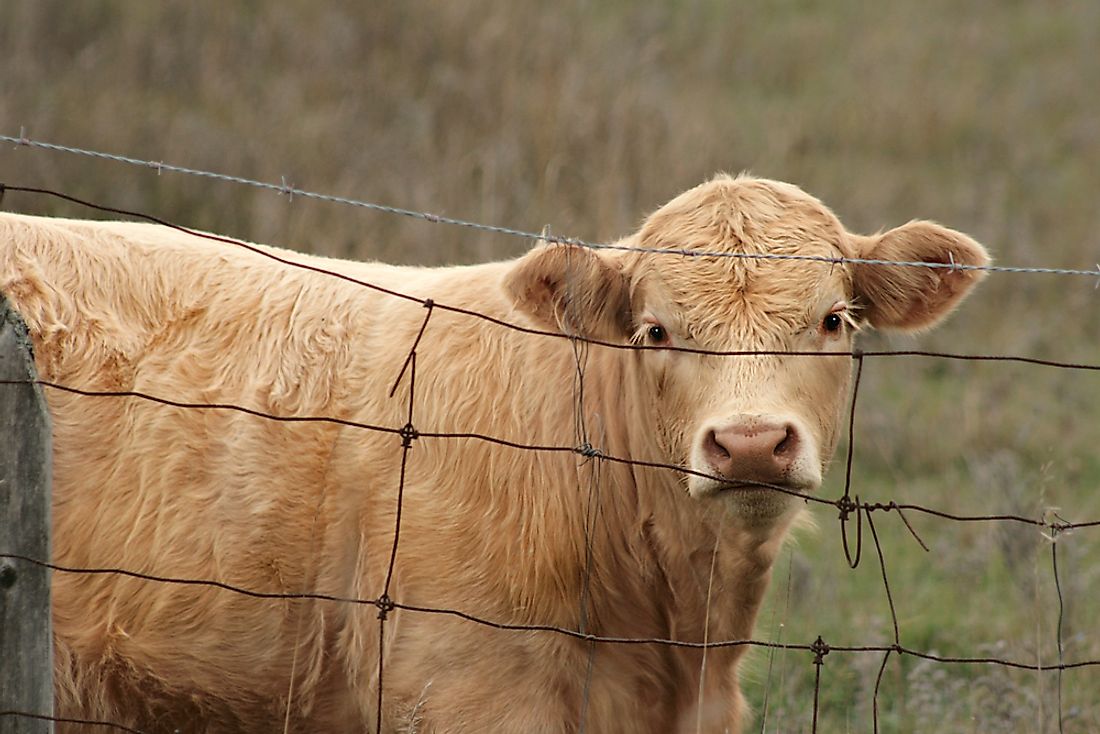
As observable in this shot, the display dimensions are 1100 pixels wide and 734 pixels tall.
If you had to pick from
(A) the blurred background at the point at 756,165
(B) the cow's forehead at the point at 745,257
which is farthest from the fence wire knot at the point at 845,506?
(A) the blurred background at the point at 756,165

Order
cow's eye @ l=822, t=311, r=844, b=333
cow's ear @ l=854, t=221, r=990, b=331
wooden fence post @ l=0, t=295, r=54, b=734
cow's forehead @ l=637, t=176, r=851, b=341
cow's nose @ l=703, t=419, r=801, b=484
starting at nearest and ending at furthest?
wooden fence post @ l=0, t=295, r=54, b=734, cow's nose @ l=703, t=419, r=801, b=484, cow's forehead @ l=637, t=176, r=851, b=341, cow's eye @ l=822, t=311, r=844, b=333, cow's ear @ l=854, t=221, r=990, b=331

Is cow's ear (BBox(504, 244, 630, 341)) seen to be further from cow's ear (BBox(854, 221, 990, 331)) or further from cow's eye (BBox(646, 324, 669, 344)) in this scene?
cow's ear (BBox(854, 221, 990, 331))

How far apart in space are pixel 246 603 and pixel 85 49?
816 centimetres

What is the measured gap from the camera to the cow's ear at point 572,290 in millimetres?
3768

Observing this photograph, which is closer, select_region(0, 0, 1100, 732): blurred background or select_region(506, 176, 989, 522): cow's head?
select_region(506, 176, 989, 522): cow's head

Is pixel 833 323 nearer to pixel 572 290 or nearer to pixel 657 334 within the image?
pixel 657 334

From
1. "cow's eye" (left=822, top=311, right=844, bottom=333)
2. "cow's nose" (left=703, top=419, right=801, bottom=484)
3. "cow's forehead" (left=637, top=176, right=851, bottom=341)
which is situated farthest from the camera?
"cow's eye" (left=822, top=311, right=844, bottom=333)

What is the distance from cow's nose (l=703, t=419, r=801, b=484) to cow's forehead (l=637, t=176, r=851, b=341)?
36 centimetres

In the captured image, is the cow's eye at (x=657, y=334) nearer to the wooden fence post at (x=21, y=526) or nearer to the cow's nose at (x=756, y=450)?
the cow's nose at (x=756, y=450)

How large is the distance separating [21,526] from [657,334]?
1.58 metres

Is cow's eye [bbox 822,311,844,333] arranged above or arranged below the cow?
above

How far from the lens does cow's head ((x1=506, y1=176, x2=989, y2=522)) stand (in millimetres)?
3301

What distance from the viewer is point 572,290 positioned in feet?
12.5

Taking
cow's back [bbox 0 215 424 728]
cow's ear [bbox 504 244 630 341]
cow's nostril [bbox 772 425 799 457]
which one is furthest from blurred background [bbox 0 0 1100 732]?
cow's nostril [bbox 772 425 799 457]
